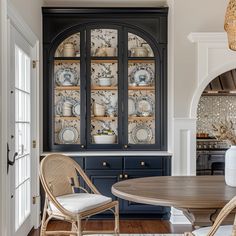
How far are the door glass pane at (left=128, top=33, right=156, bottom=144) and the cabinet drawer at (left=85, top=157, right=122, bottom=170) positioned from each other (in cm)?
44

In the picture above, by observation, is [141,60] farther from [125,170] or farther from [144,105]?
[125,170]

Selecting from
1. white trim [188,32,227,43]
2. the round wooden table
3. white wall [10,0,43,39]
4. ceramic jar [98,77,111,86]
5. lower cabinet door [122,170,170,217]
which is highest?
white wall [10,0,43,39]

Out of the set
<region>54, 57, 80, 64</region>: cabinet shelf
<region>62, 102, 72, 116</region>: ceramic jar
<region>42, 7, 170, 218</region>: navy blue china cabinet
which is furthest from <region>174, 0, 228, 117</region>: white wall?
<region>62, 102, 72, 116</region>: ceramic jar

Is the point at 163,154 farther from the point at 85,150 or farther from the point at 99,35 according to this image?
the point at 99,35

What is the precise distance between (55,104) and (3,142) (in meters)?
2.40

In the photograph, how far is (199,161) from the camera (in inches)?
252

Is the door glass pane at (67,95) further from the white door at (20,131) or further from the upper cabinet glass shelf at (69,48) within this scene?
the white door at (20,131)

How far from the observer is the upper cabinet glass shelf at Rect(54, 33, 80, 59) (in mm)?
5105

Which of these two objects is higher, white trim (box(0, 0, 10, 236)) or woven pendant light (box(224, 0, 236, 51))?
woven pendant light (box(224, 0, 236, 51))

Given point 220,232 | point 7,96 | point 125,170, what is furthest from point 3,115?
point 125,170

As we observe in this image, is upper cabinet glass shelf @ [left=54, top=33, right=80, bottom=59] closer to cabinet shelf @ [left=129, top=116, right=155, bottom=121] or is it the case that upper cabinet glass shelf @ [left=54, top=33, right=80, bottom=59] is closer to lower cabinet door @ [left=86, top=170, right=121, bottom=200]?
cabinet shelf @ [left=129, top=116, right=155, bottom=121]

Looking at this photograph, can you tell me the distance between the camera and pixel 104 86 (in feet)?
16.9

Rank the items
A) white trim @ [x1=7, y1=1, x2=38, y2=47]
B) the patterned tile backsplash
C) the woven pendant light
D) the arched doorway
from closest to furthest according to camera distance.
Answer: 1. the woven pendant light
2. white trim @ [x1=7, y1=1, x2=38, y2=47]
3. the arched doorway
4. the patterned tile backsplash

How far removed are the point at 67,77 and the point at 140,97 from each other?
99 centimetres
